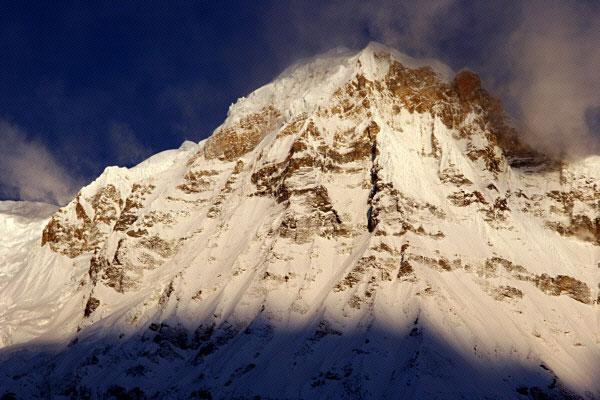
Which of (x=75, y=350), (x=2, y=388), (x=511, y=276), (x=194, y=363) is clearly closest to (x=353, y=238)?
(x=511, y=276)

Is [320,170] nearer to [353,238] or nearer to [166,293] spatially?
[353,238]

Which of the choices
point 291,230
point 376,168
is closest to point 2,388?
point 291,230

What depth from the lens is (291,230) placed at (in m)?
183

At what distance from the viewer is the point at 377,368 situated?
14288 cm

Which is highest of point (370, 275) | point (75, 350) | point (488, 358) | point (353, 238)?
point (353, 238)

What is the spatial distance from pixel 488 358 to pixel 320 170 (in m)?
67.4

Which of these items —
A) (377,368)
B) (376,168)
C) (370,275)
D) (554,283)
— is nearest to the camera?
(377,368)

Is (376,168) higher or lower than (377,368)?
higher

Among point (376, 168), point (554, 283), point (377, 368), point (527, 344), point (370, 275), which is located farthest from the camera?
point (376, 168)

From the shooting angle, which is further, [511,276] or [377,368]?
[511,276]

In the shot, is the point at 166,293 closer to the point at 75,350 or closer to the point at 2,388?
the point at 75,350

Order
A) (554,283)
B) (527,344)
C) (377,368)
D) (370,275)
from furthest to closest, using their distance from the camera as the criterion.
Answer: (554,283) < (370,275) < (527,344) < (377,368)

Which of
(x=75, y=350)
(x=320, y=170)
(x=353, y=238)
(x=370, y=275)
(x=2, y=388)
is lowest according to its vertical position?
(x=2, y=388)

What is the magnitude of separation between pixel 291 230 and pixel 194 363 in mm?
39472
